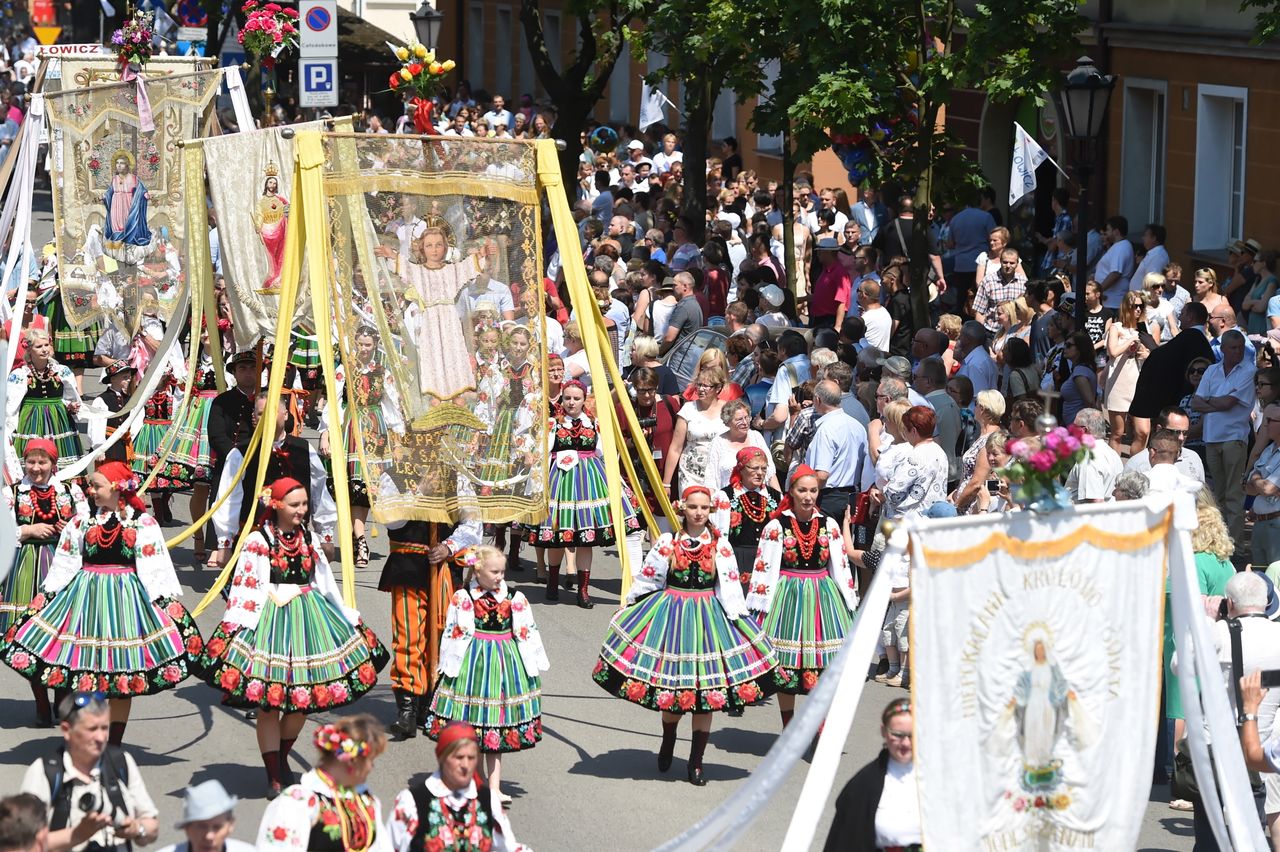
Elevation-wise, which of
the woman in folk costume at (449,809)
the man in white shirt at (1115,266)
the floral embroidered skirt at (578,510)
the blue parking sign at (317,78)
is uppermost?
the blue parking sign at (317,78)

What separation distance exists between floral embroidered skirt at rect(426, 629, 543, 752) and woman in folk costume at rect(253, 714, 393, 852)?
2169mm

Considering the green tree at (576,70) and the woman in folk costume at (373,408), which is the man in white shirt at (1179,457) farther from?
the green tree at (576,70)

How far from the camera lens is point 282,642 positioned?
9.93 meters

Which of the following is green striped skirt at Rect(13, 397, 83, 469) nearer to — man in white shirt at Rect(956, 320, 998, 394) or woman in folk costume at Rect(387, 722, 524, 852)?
man in white shirt at Rect(956, 320, 998, 394)

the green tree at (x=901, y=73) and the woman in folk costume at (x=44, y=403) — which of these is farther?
the green tree at (x=901, y=73)

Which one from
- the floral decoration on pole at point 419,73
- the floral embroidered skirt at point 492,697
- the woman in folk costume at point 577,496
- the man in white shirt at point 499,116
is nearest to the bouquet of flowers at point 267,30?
the floral decoration on pole at point 419,73

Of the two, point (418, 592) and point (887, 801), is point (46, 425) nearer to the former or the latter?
point (418, 592)

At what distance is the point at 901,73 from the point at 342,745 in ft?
36.4

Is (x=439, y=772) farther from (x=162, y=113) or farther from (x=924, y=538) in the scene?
(x=162, y=113)

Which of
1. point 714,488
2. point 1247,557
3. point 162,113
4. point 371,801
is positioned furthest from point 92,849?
point 162,113

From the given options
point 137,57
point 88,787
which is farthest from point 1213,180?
point 88,787

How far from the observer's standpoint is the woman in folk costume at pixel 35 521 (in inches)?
442

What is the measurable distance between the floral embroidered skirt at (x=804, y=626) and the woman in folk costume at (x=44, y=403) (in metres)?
6.52

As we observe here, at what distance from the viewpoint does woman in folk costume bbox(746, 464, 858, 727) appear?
35.2 ft
